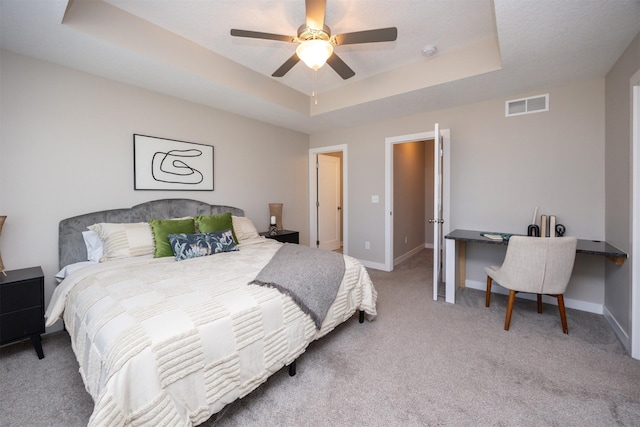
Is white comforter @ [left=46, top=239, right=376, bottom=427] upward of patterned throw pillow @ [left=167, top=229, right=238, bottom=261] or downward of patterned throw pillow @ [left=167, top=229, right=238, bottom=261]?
downward

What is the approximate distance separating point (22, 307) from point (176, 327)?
1.71 m

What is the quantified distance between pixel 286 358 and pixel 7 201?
2.65 meters

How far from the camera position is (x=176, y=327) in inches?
49.6

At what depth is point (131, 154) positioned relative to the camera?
9.57 feet

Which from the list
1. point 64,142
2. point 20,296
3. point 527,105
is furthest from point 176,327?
point 527,105

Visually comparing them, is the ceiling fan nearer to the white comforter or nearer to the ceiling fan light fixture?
the ceiling fan light fixture

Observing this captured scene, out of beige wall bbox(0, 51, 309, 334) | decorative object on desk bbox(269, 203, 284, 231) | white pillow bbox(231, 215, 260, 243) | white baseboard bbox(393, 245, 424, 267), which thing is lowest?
white baseboard bbox(393, 245, 424, 267)

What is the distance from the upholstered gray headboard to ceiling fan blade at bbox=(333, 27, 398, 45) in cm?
253

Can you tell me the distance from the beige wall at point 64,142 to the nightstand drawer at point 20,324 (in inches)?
21.3

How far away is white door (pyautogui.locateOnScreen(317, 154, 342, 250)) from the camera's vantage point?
536 centimetres


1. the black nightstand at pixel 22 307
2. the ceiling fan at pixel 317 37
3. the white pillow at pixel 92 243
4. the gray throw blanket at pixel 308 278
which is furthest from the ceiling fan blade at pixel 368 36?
the black nightstand at pixel 22 307

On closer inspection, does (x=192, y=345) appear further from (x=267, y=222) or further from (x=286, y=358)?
(x=267, y=222)

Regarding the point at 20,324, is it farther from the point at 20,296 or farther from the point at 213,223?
the point at 213,223

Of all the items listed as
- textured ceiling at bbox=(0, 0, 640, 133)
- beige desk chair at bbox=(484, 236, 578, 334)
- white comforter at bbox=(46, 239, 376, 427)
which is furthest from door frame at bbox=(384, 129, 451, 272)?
white comforter at bbox=(46, 239, 376, 427)
